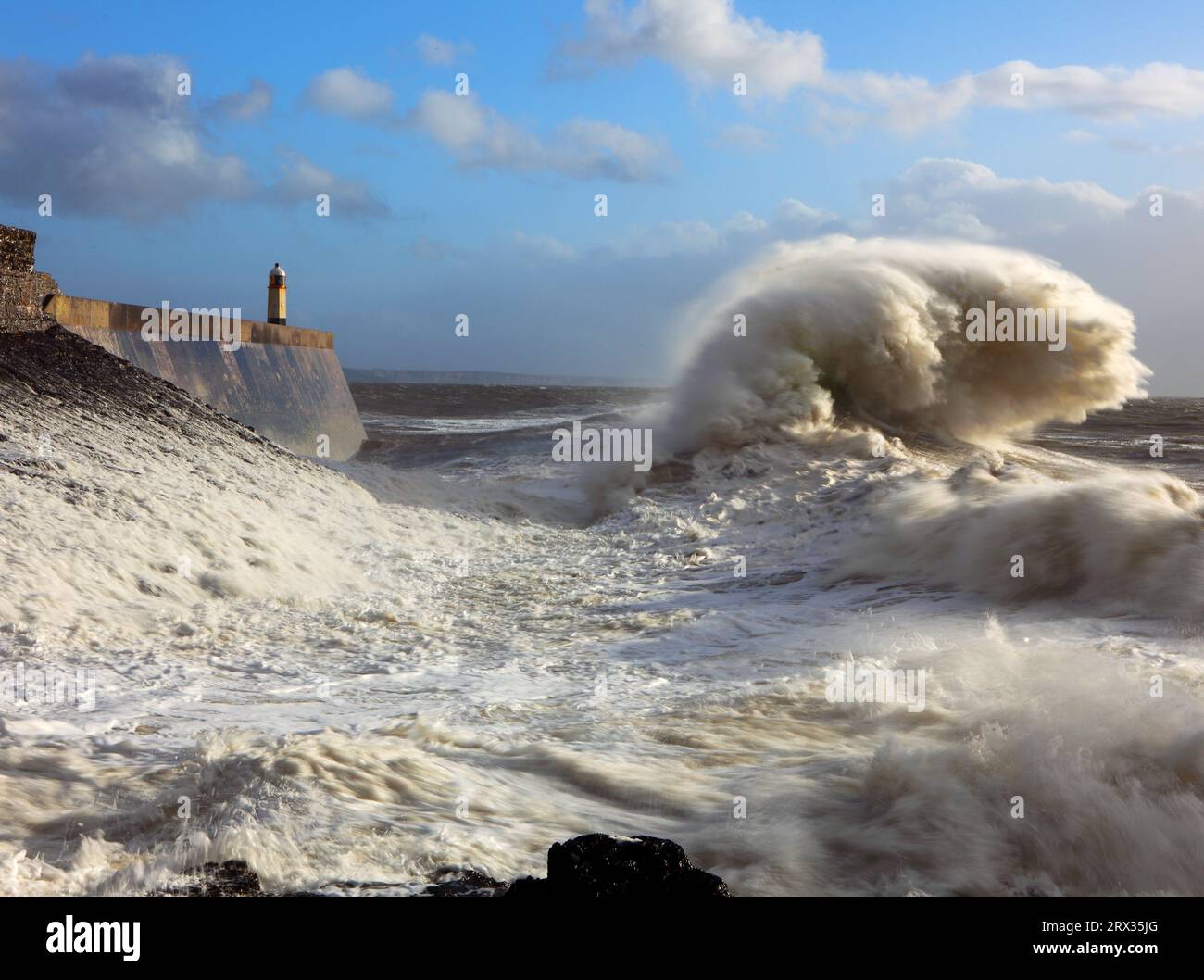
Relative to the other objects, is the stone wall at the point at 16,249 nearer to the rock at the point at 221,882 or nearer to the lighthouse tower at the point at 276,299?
the lighthouse tower at the point at 276,299

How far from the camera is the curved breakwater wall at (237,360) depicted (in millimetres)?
9633

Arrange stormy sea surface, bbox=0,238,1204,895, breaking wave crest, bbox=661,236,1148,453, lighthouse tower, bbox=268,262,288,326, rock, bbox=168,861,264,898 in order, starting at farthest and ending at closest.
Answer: lighthouse tower, bbox=268,262,288,326 < breaking wave crest, bbox=661,236,1148,453 < stormy sea surface, bbox=0,238,1204,895 < rock, bbox=168,861,264,898

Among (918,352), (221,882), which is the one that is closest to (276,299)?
(918,352)

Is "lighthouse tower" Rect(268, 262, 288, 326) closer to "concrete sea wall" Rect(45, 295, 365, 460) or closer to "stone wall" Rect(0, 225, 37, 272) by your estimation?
"concrete sea wall" Rect(45, 295, 365, 460)

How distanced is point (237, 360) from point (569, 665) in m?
9.21

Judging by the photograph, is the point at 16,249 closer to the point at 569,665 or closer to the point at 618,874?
the point at 569,665

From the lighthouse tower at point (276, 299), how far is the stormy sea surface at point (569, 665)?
16.9 feet

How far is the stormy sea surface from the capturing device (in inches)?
129

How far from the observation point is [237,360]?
530 inches

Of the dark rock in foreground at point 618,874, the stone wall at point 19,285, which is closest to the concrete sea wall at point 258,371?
the stone wall at point 19,285

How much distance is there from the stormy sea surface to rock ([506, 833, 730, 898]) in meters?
0.57

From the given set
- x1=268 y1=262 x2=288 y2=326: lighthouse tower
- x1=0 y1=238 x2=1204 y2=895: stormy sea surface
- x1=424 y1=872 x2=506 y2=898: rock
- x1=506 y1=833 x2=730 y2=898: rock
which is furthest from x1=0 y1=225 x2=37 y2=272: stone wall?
x1=506 y1=833 x2=730 y2=898: rock

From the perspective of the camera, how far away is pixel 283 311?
15.9 m
